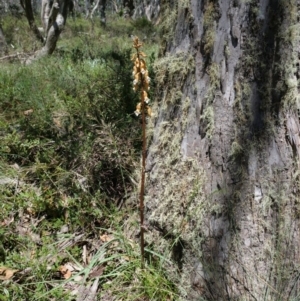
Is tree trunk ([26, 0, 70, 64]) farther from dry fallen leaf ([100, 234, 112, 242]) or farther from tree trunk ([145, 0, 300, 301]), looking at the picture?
tree trunk ([145, 0, 300, 301])

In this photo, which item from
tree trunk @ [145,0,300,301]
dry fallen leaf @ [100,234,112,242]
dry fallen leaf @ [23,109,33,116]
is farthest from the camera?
dry fallen leaf @ [23,109,33,116]

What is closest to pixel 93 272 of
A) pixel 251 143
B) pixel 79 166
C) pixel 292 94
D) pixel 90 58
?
pixel 79 166

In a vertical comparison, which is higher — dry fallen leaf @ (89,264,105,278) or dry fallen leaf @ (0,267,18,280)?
dry fallen leaf @ (0,267,18,280)

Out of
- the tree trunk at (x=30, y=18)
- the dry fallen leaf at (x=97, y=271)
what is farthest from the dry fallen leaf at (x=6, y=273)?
the tree trunk at (x=30, y=18)

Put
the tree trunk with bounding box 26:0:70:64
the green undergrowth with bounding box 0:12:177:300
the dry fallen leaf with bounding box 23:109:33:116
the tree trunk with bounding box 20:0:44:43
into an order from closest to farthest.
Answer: the green undergrowth with bounding box 0:12:177:300
the dry fallen leaf with bounding box 23:109:33:116
the tree trunk with bounding box 26:0:70:64
the tree trunk with bounding box 20:0:44:43

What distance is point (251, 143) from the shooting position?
177 centimetres

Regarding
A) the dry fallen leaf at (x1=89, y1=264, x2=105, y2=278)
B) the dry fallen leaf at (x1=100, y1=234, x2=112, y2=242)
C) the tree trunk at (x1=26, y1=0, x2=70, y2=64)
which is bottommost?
the dry fallen leaf at (x1=89, y1=264, x2=105, y2=278)

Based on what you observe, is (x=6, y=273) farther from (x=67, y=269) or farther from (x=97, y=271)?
(x=97, y=271)

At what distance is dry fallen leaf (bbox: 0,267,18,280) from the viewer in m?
2.10

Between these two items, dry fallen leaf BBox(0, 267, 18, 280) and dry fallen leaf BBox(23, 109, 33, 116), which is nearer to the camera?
dry fallen leaf BBox(0, 267, 18, 280)

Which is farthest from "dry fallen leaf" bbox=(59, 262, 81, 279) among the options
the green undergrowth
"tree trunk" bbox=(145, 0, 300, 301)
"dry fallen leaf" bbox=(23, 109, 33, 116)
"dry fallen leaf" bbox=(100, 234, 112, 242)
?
"dry fallen leaf" bbox=(23, 109, 33, 116)

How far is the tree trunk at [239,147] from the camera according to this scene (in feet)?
5.57

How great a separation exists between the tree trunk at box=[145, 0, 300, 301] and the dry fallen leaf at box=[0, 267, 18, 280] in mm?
1016

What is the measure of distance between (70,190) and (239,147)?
1.37 metres
